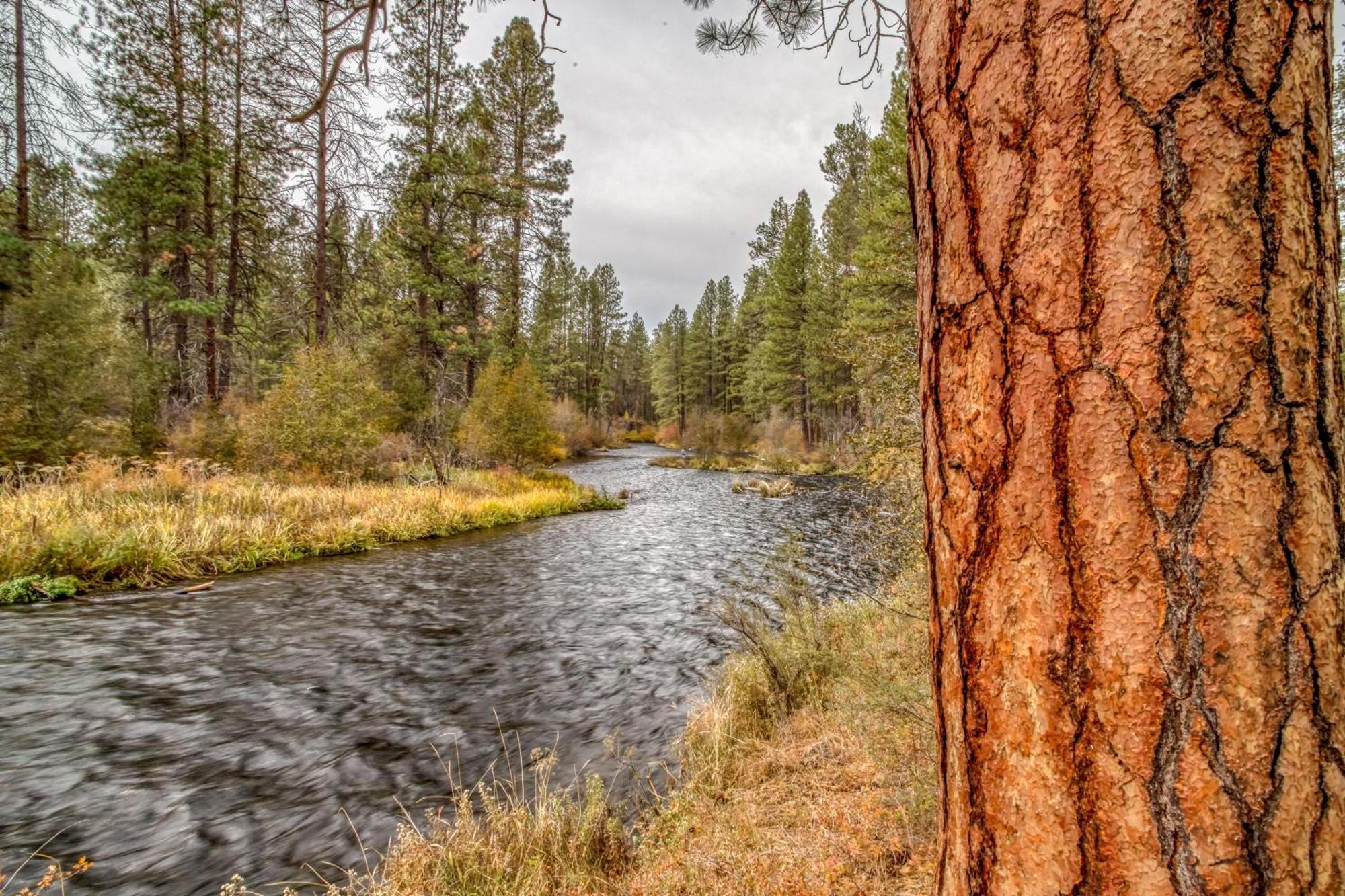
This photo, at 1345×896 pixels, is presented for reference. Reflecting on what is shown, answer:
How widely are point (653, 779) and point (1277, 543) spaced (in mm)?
3471

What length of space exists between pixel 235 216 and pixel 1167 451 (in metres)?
19.6

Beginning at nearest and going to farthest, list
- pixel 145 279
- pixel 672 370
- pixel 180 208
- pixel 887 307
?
pixel 145 279
pixel 180 208
pixel 887 307
pixel 672 370

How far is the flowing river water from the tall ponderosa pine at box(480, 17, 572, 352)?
14.6 meters

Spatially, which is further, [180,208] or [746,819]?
[180,208]

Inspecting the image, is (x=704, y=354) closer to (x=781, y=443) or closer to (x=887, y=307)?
(x=781, y=443)

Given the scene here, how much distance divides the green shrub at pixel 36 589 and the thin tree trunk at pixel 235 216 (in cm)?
1025

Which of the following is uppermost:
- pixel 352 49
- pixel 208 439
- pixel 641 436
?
pixel 352 49

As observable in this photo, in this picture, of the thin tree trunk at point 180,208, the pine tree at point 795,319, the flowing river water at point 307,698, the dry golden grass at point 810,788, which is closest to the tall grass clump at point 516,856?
the dry golden grass at point 810,788

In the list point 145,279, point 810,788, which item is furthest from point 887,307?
point 145,279

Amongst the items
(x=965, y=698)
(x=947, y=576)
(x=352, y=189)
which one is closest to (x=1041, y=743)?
(x=965, y=698)

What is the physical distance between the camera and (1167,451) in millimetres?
594

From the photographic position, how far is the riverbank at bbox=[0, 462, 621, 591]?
6.56 metres

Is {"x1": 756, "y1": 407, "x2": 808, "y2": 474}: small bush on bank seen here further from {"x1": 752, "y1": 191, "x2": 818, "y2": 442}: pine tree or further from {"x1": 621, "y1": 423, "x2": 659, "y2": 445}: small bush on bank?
{"x1": 621, "y1": 423, "x2": 659, "y2": 445}: small bush on bank

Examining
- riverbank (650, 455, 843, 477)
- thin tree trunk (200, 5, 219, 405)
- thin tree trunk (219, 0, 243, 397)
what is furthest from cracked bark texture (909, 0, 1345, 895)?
riverbank (650, 455, 843, 477)
